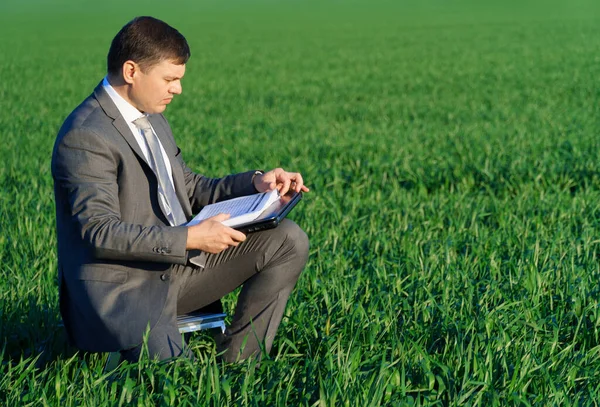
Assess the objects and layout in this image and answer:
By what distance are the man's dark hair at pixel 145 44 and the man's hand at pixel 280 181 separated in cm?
78

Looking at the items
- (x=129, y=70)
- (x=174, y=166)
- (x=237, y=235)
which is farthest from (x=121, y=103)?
(x=237, y=235)

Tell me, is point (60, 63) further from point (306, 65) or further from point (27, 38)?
point (27, 38)

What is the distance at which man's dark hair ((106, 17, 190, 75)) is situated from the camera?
11.3 ft

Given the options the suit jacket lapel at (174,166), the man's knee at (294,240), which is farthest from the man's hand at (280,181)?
the suit jacket lapel at (174,166)

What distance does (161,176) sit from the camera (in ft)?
12.2

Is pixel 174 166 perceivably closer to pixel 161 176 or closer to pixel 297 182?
pixel 161 176

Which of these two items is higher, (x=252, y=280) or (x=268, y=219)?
(x=268, y=219)

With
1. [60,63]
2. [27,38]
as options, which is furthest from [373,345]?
[27,38]

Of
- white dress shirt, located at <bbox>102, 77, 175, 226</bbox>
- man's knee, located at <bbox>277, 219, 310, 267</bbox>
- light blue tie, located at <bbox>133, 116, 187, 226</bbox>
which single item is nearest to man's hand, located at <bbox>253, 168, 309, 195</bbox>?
man's knee, located at <bbox>277, 219, 310, 267</bbox>

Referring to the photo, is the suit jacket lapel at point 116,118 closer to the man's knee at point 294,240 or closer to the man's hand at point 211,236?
the man's hand at point 211,236

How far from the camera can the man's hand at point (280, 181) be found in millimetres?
4052

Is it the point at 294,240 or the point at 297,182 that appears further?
the point at 297,182

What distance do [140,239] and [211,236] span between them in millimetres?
263

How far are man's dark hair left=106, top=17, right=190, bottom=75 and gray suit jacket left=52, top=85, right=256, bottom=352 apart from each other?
219 millimetres
